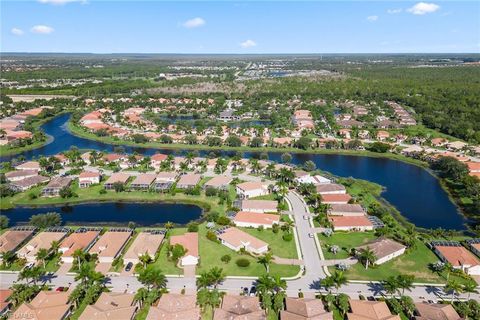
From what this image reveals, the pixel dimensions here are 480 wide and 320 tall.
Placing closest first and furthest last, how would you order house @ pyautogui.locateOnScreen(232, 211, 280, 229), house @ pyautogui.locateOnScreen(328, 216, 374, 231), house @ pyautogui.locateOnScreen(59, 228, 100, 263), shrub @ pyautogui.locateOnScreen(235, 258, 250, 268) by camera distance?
1. shrub @ pyautogui.locateOnScreen(235, 258, 250, 268)
2. house @ pyautogui.locateOnScreen(59, 228, 100, 263)
3. house @ pyautogui.locateOnScreen(328, 216, 374, 231)
4. house @ pyautogui.locateOnScreen(232, 211, 280, 229)

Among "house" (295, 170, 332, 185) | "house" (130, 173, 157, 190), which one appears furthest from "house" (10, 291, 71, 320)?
"house" (295, 170, 332, 185)

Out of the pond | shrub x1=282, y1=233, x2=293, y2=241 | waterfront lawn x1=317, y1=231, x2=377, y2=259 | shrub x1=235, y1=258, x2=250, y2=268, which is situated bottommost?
the pond

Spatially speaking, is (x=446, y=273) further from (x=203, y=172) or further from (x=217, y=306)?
(x=203, y=172)

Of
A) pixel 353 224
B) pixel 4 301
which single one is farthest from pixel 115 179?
pixel 353 224

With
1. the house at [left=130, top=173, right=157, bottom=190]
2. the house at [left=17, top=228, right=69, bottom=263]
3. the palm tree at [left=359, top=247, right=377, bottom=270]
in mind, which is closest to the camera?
the palm tree at [left=359, top=247, right=377, bottom=270]

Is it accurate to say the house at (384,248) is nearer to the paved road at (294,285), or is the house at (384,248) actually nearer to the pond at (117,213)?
the paved road at (294,285)

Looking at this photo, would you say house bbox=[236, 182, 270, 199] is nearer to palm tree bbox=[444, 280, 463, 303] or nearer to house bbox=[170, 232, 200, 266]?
house bbox=[170, 232, 200, 266]

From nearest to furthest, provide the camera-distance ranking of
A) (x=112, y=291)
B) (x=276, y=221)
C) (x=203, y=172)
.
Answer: (x=112, y=291) → (x=276, y=221) → (x=203, y=172)

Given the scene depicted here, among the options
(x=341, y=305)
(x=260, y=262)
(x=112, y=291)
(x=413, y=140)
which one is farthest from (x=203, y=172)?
(x=413, y=140)
